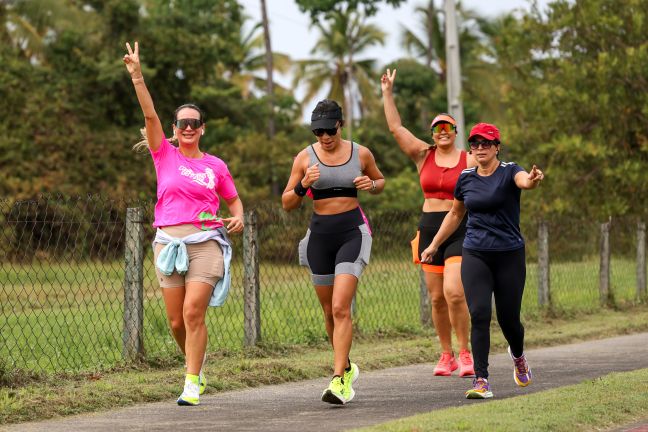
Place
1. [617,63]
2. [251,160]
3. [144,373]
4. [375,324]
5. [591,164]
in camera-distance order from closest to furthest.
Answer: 1. [144,373]
2. [375,324]
3. [617,63]
4. [591,164]
5. [251,160]

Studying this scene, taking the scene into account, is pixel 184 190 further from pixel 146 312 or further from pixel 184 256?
pixel 146 312

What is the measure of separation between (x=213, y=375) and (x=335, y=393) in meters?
1.74

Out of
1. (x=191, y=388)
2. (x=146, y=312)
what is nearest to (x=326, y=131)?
(x=191, y=388)

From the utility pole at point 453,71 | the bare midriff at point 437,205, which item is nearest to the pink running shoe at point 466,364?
the bare midriff at point 437,205

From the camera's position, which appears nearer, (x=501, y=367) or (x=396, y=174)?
(x=501, y=367)

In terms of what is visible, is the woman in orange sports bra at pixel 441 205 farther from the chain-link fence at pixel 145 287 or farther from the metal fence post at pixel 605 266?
the metal fence post at pixel 605 266

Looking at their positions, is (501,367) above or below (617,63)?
below

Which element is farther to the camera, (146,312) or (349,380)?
(146,312)

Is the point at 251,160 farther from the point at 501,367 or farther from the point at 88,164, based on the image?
the point at 501,367

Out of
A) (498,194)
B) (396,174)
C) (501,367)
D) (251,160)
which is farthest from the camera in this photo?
(396,174)

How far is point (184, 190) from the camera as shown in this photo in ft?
26.8

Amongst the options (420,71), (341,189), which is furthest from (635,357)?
(420,71)

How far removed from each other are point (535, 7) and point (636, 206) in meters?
5.16

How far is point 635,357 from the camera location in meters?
11.8
